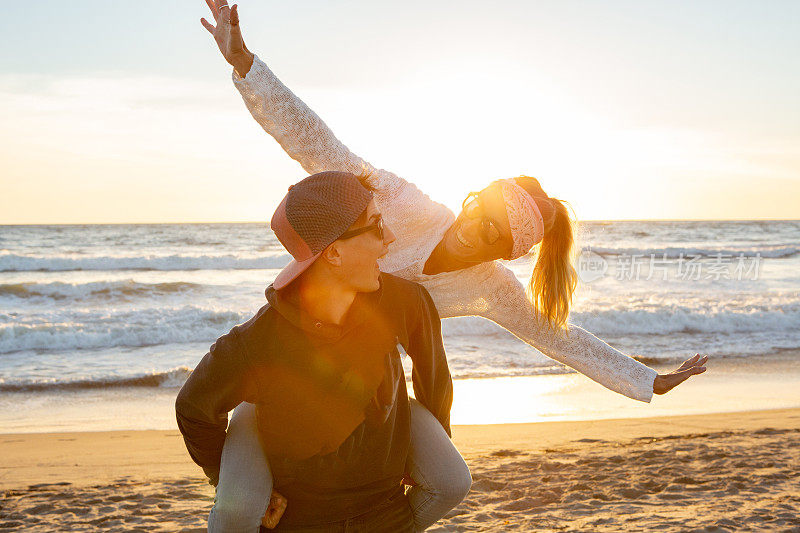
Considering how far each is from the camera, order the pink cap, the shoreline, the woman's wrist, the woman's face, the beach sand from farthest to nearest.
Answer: the shoreline
the beach sand
the woman's face
the woman's wrist
the pink cap

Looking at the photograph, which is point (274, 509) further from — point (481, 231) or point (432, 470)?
point (481, 231)

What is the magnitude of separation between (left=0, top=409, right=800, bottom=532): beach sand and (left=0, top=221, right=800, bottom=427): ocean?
6.94 feet

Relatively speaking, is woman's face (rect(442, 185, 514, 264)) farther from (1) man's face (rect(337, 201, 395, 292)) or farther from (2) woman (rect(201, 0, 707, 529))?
(1) man's face (rect(337, 201, 395, 292))

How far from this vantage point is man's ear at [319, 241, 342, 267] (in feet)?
7.61

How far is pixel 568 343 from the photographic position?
3115mm

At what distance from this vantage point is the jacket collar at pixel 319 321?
7.61ft

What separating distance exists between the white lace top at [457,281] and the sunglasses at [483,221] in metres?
0.16

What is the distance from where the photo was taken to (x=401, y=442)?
2641 millimetres

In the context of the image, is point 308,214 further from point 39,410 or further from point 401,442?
point 39,410

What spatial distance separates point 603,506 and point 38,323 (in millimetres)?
12409

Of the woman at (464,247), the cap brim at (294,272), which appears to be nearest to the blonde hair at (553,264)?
the woman at (464,247)

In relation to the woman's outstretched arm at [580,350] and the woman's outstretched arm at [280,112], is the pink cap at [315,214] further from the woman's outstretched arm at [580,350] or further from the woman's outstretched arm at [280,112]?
the woman's outstretched arm at [580,350]
